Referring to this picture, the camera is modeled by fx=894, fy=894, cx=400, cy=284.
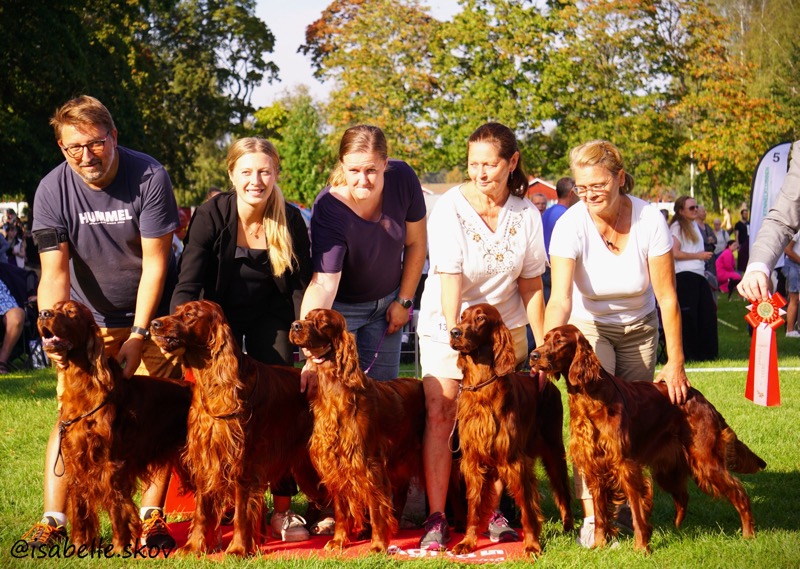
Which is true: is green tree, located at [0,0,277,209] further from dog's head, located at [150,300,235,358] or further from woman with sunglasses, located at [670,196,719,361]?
dog's head, located at [150,300,235,358]

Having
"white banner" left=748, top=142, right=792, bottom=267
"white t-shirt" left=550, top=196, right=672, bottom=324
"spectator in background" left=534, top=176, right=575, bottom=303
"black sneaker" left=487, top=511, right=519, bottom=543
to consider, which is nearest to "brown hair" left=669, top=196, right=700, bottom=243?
"white banner" left=748, top=142, right=792, bottom=267

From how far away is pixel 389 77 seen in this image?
30.9 metres

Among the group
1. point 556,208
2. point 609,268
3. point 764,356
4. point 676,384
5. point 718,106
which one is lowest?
point 676,384

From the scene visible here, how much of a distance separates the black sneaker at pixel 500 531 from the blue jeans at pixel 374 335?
943mm

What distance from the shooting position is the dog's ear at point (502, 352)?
4.20m

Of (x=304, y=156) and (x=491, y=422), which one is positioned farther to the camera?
(x=304, y=156)

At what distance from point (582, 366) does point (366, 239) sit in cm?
132

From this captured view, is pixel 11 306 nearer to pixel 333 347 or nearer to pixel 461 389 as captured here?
pixel 333 347

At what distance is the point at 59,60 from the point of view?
22.3 meters

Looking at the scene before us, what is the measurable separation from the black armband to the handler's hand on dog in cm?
304

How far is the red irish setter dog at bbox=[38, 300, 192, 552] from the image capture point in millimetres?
Answer: 3971

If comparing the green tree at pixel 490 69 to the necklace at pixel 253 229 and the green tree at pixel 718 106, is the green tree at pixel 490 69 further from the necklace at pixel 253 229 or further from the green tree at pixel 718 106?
the necklace at pixel 253 229

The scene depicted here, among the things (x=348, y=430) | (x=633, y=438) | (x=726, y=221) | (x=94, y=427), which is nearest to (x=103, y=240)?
(x=94, y=427)

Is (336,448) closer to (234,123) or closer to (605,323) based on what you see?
(605,323)
